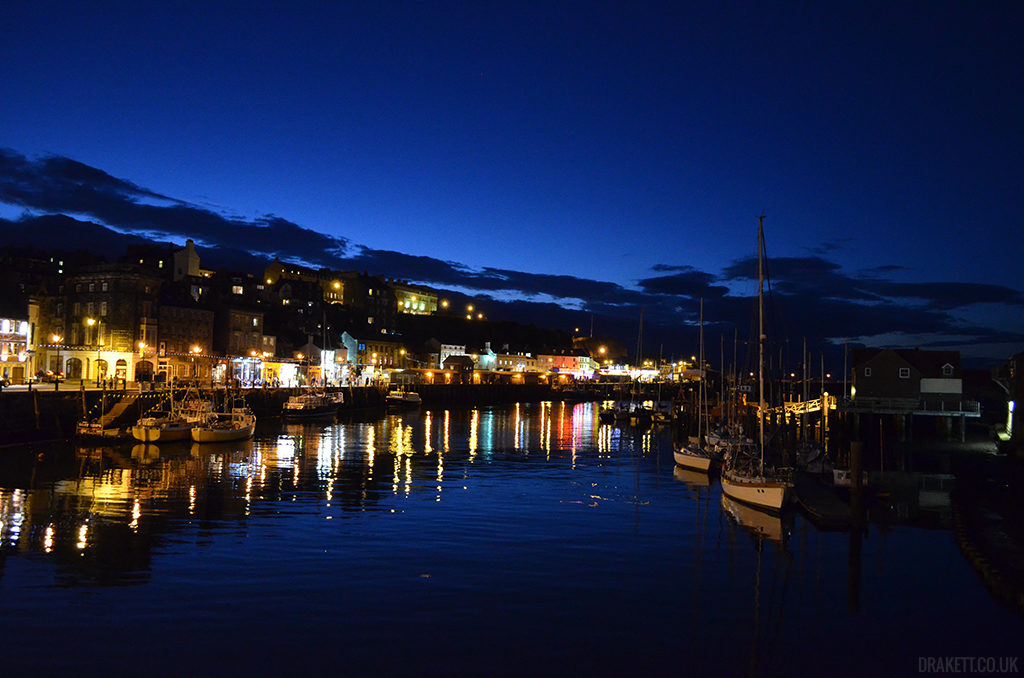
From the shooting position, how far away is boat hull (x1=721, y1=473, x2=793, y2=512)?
3052cm

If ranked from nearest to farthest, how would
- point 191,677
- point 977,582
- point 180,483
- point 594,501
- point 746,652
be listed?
point 191,677 < point 746,652 < point 977,582 < point 594,501 < point 180,483

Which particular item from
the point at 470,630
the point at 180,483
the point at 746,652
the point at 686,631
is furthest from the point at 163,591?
the point at 180,483

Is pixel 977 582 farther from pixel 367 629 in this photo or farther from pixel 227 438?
pixel 227 438

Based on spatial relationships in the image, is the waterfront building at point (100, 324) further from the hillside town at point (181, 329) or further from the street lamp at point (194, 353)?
the street lamp at point (194, 353)

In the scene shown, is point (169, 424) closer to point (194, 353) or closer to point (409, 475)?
point (409, 475)

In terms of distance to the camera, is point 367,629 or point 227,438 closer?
point 367,629

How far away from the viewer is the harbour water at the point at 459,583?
1606cm

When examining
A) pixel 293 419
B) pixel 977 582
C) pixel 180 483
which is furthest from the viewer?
pixel 293 419

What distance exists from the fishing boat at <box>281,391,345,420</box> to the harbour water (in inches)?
1675

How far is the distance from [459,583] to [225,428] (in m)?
40.1


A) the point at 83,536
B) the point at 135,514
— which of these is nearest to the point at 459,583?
the point at 83,536

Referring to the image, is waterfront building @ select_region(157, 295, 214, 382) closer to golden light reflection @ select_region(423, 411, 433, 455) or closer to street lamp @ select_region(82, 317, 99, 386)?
street lamp @ select_region(82, 317, 99, 386)

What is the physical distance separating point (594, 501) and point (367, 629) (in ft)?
61.1

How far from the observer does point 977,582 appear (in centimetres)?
2219
